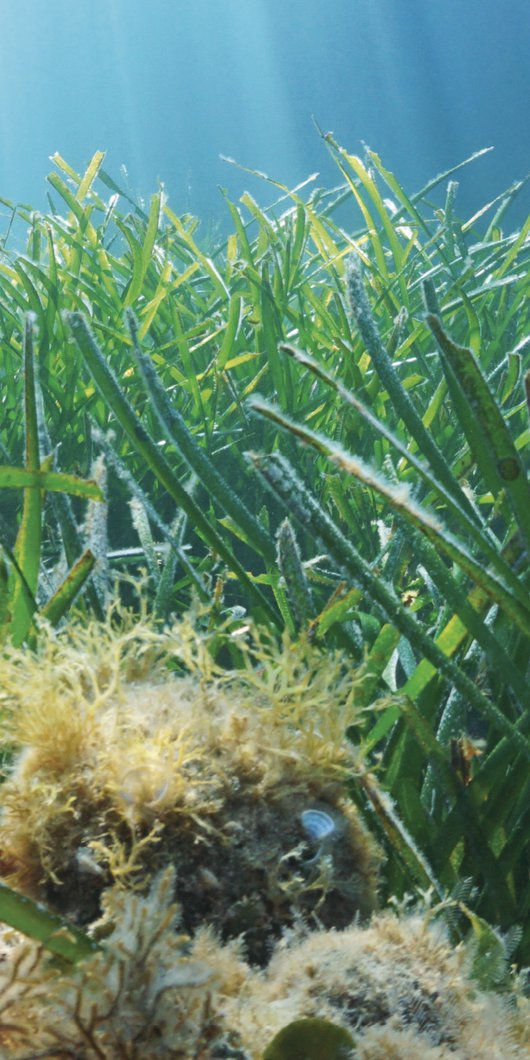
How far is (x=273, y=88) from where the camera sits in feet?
59.3

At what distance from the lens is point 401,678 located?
81 centimetres

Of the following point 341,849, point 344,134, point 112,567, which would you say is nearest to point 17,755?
point 341,849

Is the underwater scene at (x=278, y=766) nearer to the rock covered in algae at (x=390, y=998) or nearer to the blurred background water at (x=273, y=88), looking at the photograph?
the rock covered in algae at (x=390, y=998)

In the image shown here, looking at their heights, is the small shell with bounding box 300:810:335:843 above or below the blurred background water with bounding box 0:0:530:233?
below

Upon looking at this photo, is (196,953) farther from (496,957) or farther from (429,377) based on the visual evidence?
(429,377)

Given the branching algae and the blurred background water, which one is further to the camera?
the blurred background water

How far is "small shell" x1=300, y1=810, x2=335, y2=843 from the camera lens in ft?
1.08

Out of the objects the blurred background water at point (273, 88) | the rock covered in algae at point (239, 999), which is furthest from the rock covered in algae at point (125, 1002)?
the blurred background water at point (273, 88)

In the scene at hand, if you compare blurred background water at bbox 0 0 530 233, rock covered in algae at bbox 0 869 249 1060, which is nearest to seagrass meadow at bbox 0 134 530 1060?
rock covered in algae at bbox 0 869 249 1060

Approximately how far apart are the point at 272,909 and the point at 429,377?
94cm

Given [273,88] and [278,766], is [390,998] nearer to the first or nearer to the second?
[278,766]

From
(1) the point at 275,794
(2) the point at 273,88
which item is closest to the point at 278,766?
(1) the point at 275,794

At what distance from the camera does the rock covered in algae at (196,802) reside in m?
0.31

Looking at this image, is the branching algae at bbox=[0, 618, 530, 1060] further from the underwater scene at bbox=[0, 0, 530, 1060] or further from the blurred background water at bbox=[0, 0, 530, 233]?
the blurred background water at bbox=[0, 0, 530, 233]
